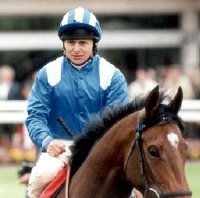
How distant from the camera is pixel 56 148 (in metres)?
6.46

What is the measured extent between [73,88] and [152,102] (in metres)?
0.95

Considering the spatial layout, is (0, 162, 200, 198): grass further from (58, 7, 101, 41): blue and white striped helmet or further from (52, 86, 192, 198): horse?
(52, 86, 192, 198): horse

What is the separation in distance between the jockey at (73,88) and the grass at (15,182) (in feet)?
20.2

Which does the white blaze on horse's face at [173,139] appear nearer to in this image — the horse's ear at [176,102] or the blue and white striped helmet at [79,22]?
the horse's ear at [176,102]

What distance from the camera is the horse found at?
5.74 metres

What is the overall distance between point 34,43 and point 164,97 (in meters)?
20.7

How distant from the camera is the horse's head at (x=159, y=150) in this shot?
5703 millimetres

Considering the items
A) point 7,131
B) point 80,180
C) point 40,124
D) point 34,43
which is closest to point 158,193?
point 80,180

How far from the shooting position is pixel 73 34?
6.72m

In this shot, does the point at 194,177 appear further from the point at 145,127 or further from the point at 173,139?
the point at 173,139

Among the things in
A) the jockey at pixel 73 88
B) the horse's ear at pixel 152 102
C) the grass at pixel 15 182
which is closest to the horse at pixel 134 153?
the horse's ear at pixel 152 102

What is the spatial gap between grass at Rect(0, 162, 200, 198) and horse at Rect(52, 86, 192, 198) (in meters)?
6.53

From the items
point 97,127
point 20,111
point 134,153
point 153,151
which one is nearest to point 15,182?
point 20,111

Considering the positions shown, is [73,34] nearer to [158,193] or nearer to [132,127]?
[132,127]
